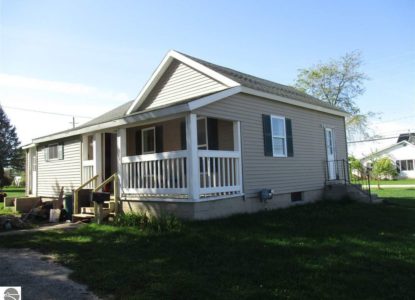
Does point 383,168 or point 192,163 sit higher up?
point 383,168

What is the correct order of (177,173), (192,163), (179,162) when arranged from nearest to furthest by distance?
(192,163)
(177,173)
(179,162)

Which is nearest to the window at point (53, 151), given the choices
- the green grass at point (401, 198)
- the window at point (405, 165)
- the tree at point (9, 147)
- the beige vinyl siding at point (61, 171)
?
the beige vinyl siding at point (61, 171)

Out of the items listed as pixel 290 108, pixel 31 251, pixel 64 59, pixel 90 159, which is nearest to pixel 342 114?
pixel 290 108

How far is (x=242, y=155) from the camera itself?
10125 millimetres

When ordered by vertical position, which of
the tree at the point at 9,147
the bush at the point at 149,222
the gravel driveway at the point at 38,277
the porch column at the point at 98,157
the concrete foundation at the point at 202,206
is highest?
the tree at the point at 9,147

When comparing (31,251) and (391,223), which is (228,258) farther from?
(391,223)

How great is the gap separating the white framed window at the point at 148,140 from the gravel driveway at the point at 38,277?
6103 mm

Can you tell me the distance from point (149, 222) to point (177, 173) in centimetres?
135

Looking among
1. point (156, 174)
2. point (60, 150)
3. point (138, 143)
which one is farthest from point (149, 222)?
point (60, 150)

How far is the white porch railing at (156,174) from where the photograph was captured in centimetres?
880

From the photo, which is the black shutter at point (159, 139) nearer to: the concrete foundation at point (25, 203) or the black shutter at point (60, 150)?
the black shutter at point (60, 150)

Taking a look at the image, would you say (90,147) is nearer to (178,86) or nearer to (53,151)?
(53,151)

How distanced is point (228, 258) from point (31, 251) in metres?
3.97

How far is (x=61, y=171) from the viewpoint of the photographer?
14.4 meters
